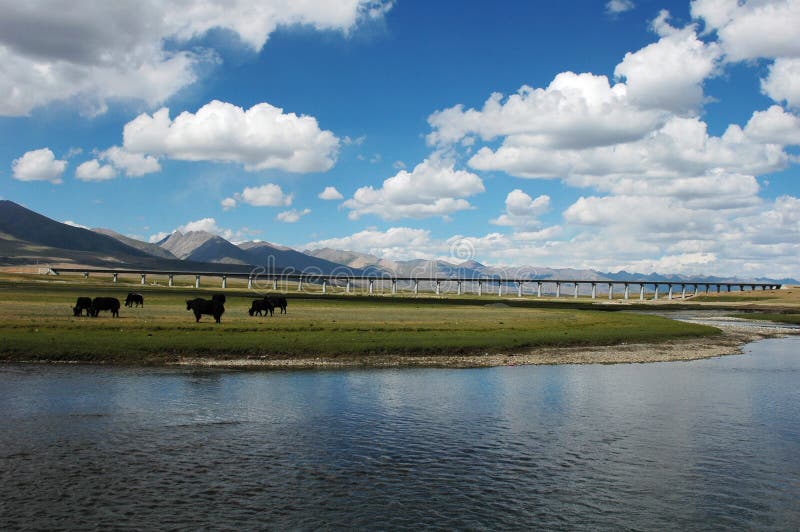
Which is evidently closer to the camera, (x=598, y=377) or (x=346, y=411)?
(x=346, y=411)

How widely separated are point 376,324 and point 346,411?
38.9 m

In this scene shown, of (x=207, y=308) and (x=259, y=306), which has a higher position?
(x=207, y=308)

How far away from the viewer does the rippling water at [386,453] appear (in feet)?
62.3

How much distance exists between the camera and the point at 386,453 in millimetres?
25031

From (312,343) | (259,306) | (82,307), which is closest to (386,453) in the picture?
(312,343)

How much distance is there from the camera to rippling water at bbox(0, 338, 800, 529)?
1898 cm

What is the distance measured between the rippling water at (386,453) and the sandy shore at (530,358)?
6241 millimetres

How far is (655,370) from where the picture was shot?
1987 inches

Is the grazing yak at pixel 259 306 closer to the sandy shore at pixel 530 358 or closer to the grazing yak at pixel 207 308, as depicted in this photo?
the grazing yak at pixel 207 308

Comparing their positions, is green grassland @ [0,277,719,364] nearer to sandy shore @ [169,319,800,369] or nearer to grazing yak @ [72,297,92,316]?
grazing yak @ [72,297,92,316]

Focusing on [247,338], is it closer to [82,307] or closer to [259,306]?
[82,307]

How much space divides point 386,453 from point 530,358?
3260 cm

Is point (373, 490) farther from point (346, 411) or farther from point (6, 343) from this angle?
point (6, 343)

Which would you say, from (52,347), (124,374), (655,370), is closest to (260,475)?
(124,374)
